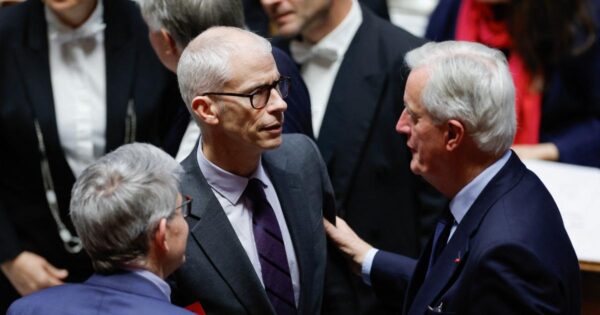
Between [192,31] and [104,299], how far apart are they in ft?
3.84

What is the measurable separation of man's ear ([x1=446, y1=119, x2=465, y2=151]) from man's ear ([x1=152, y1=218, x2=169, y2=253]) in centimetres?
72

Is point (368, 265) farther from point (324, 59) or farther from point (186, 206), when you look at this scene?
point (324, 59)

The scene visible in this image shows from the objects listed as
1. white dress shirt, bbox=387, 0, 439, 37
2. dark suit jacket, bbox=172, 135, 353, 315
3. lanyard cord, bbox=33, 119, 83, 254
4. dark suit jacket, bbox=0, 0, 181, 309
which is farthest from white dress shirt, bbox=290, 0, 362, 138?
white dress shirt, bbox=387, 0, 439, 37

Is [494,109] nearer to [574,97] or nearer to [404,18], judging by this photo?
[574,97]

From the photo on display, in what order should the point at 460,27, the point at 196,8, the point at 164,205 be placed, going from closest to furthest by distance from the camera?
the point at 164,205 < the point at 196,8 < the point at 460,27

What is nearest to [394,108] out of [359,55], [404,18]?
[359,55]

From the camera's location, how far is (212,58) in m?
2.73

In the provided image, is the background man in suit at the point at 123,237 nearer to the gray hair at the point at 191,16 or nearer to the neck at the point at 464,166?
the neck at the point at 464,166

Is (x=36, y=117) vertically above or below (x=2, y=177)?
above

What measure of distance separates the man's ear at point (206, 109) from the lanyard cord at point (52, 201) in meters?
1.12

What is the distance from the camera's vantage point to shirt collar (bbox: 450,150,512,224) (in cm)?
261

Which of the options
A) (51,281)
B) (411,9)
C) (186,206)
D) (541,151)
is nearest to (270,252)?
(186,206)

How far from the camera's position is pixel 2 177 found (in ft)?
12.5

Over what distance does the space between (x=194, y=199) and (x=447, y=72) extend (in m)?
0.73
